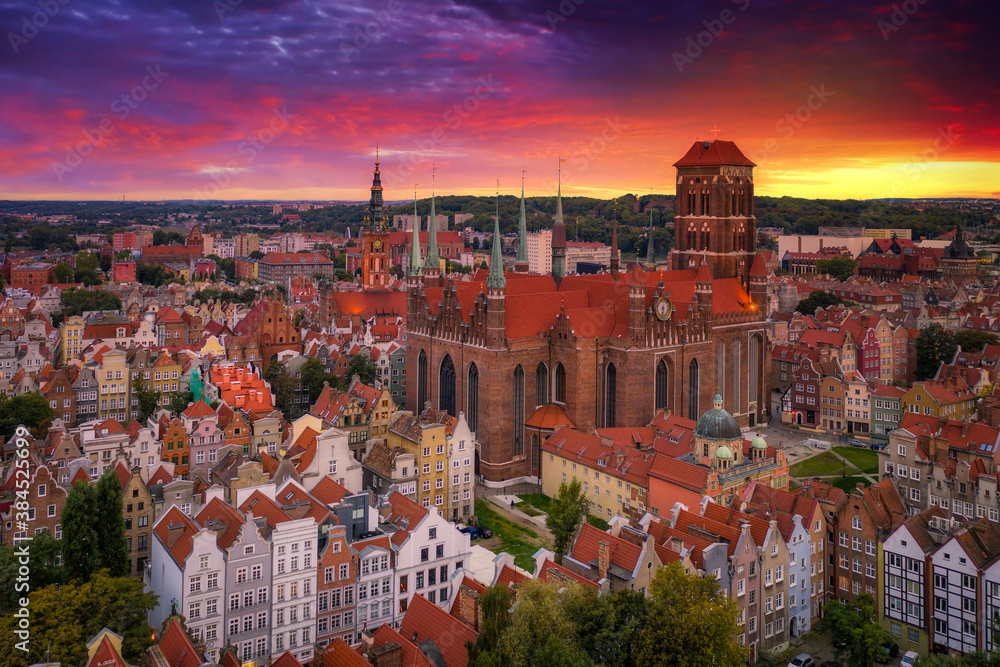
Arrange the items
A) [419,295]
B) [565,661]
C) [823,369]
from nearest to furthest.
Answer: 1. [565,661]
2. [419,295]
3. [823,369]

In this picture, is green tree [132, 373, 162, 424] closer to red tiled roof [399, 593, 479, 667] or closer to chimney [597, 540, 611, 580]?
red tiled roof [399, 593, 479, 667]

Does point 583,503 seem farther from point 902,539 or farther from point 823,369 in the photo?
point 823,369

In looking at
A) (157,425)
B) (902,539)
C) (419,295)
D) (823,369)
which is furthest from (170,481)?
(823,369)

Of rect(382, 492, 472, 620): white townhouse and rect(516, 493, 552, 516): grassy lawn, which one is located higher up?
rect(382, 492, 472, 620): white townhouse

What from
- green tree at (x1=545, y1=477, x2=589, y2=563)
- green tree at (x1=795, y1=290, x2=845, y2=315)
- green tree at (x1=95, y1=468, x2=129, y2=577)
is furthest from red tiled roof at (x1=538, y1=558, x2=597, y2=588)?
green tree at (x1=795, y1=290, x2=845, y2=315)

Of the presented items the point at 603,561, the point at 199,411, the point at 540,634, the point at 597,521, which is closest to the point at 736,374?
the point at 597,521

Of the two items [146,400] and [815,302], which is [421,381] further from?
[815,302]
